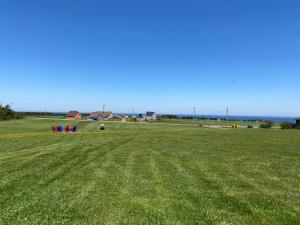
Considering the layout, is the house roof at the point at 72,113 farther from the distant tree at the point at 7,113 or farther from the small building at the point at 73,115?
the distant tree at the point at 7,113

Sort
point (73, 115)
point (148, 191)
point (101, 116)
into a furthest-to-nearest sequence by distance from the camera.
Answer: point (73, 115) → point (101, 116) → point (148, 191)

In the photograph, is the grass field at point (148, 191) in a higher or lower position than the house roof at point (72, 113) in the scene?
lower

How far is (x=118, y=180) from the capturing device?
36.1 feet

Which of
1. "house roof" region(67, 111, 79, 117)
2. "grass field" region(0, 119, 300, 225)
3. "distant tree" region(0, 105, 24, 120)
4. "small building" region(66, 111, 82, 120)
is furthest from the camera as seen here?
"house roof" region(67, 111, 79, 117)

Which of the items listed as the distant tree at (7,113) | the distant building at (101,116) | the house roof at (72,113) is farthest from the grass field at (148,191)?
the house roof at (72,113)

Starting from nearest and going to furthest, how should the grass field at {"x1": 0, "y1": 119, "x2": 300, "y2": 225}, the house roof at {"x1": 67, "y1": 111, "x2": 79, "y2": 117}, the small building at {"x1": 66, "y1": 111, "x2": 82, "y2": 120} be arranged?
the grass field at {"x1": 0, "y1": 119, "x2": 300, "y2": 225} < the small building at {"x1": 66, "y1": 111, "x2": 82, "y2": 120} < the house roof at {"x1": 67, "y1": 111, "x2": 79, "y2": 117}

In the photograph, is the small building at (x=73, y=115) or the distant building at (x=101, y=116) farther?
the small building at (x=73, y=115)

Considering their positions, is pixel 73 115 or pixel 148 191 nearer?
pixel 148 191

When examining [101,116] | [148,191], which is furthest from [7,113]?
[148,191]

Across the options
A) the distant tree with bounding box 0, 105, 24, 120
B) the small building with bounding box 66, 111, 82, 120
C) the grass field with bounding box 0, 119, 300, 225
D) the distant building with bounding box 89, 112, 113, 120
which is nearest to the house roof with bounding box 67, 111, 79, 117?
the small building with bounding box 66, 111, 82, 120

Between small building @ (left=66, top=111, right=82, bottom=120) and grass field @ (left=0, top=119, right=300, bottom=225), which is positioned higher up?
small building @ (left=66, top=111, right=82, bottom=120)

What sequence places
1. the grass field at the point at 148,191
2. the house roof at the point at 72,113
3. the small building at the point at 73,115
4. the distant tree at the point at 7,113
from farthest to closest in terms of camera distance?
the house roof at the point at 72,113 → the small building at the point at 73,115 → the distant tree at the point at 7,113 → the grass field at the point at 148,191

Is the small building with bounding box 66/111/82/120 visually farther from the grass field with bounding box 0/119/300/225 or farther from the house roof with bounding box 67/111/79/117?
the grass field with bounding box 0/119/300/225

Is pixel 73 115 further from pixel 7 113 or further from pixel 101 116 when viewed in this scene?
pixel 7 113
